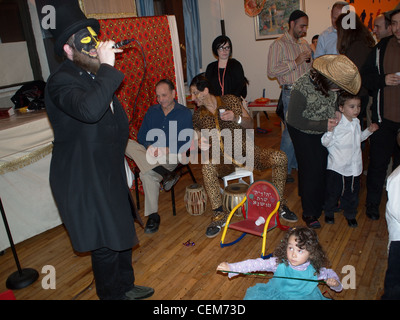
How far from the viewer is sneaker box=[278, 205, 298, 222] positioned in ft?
11.0

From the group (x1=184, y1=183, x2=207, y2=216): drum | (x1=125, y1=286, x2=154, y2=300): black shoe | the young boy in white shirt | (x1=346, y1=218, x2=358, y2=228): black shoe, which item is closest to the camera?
(x1=125, y1=286, x2=154, y2=300): black shoe

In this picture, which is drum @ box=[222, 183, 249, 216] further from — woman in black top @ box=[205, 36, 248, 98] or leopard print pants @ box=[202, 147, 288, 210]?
woman in black top @ box=[205, 36, 248, 98]

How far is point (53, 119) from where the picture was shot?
5.93 feet

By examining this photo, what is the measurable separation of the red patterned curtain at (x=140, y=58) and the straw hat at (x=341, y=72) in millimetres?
2027

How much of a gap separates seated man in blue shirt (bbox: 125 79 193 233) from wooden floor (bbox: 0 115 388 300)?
1.14ft

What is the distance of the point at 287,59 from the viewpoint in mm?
4055

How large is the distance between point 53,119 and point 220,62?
299 cm

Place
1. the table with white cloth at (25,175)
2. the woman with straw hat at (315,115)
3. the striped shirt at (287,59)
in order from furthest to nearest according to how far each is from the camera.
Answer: the striped shirt at (287,59) < the table with white cloth at (25,175) < the woman with straw hat at (315,115)

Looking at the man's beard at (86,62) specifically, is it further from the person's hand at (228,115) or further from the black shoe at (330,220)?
the black shoe at (330,220)

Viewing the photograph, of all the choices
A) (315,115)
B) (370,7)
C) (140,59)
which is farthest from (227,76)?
(370,7)

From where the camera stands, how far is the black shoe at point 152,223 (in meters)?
3.44

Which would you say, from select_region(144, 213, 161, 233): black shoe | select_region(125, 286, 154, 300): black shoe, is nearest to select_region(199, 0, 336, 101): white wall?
select_region(144, 213, 161, 233): black shoe

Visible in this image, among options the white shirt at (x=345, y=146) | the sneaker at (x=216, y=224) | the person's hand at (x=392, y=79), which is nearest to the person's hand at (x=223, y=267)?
the sneaker at (x=216, y=224)

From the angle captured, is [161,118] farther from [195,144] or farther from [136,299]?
[136,299]
